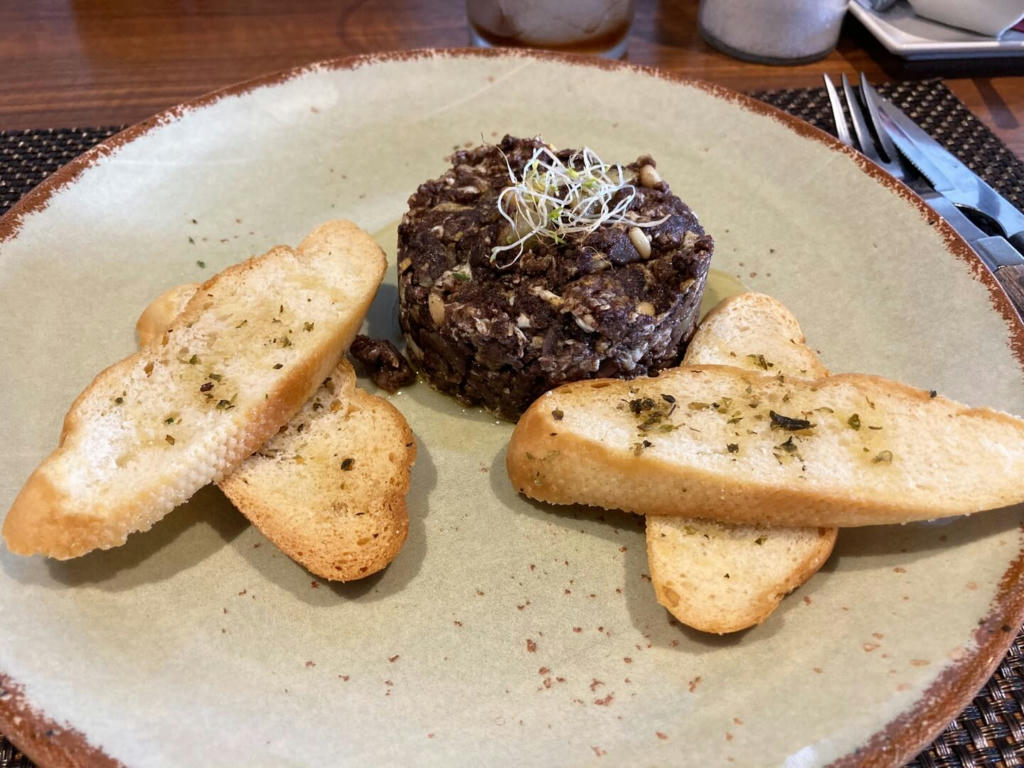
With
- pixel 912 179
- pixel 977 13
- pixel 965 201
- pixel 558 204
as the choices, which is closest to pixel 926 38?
pixel 977 13

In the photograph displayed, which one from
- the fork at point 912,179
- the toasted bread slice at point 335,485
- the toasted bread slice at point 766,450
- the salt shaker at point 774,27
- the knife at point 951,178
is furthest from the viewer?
the salt shaker at point 774,27

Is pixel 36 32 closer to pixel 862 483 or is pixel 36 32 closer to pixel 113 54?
pixel 113 54

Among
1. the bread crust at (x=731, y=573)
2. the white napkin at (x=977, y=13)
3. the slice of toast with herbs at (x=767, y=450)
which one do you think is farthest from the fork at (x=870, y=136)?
the bread crust at (x=731, y=573)

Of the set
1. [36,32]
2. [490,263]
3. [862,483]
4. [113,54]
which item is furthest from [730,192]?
[36,32]

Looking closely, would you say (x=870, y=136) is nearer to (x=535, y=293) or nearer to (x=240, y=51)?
(x=535, y=293)

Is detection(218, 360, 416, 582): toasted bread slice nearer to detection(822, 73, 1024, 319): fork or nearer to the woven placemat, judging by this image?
the woven placemat

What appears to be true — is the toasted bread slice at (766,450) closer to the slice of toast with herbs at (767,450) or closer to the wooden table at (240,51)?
the slice of toast with herbs at (767,450)

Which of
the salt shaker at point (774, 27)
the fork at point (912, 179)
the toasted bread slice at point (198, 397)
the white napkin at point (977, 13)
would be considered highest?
the white napkin at point (977, 13)
